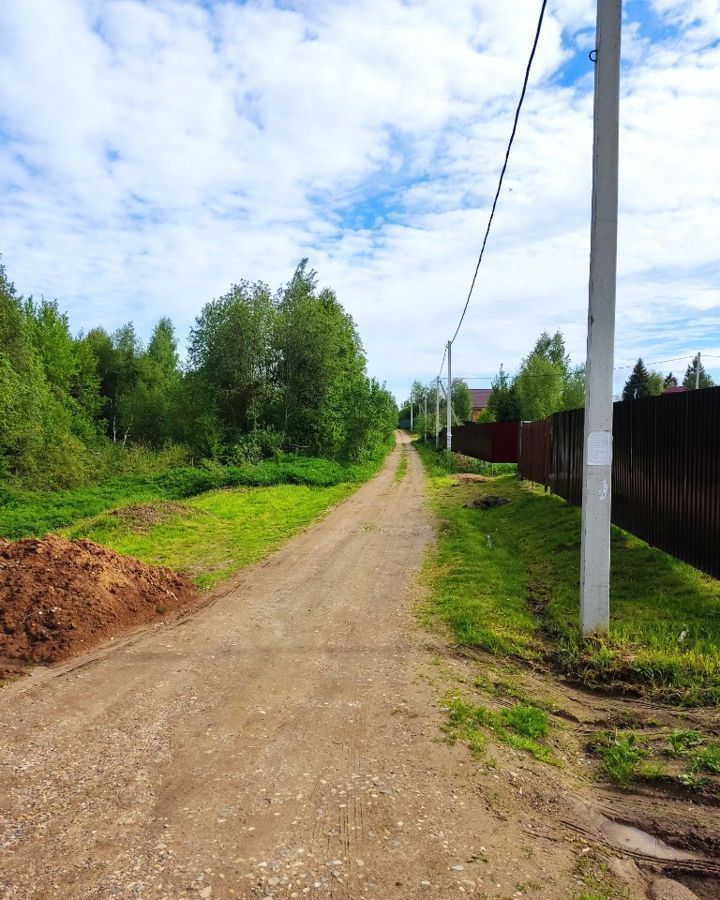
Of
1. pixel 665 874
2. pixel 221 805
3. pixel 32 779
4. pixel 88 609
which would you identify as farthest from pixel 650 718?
pixel 88 609

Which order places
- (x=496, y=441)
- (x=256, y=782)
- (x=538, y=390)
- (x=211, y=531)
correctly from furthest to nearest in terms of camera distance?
(x=538, y=390) → (x=496, y=441) → (x=211, y=531) → (x=256, y=782)

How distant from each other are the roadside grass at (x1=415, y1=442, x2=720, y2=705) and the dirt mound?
349cm

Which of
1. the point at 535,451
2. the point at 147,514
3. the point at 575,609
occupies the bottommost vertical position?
the point at 575,609

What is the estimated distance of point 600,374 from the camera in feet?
17.5

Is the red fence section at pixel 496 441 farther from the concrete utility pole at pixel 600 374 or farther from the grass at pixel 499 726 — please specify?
the grass at pixel 499 726

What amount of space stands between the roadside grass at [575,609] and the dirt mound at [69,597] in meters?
3.49

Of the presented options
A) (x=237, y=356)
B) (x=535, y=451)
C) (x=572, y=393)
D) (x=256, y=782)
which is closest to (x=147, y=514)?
(x=256, y=782)

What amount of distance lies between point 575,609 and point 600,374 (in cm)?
261

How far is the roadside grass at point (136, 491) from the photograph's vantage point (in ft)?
49.5

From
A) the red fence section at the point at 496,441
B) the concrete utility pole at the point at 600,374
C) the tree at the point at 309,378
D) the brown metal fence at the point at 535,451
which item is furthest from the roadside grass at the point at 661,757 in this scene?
the tree at the point at 309,378

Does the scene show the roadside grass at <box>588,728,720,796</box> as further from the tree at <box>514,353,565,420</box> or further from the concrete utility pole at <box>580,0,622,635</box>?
the tree at <box>514,353,565,420</box>

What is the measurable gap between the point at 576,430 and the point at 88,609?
32.1ft

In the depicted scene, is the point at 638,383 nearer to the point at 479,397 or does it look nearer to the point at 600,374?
the point at 479,397

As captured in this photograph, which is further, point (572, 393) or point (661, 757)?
point (572, 393)
